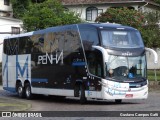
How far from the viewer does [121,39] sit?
23.7 metres

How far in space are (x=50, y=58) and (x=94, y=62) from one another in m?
3.99

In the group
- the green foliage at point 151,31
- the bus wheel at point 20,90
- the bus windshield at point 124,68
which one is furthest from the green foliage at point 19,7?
the bus windshield at point 124,68

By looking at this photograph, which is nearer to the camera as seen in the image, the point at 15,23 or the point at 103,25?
the point at 103,25

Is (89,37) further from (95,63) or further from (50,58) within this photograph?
(50,58)

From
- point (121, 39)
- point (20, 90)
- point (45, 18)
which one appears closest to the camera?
point (121, 39)

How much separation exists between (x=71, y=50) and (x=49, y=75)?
280 centimetres

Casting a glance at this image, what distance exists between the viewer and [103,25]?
23906mm

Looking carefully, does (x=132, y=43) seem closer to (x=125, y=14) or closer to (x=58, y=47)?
(x=58, y=47)

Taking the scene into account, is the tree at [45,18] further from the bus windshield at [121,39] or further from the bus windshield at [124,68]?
the bus windshield at [124,68]

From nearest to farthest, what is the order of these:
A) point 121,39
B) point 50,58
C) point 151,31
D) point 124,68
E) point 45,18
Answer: point 124,68
point 121,39
point 50,58
point 151,31
point 45,18

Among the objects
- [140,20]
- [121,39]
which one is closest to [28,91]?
[121,39]

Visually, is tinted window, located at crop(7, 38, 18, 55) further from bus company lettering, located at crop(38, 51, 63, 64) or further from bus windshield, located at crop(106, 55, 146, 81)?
bus windshield, located at crop(106, 55, 146, 81)

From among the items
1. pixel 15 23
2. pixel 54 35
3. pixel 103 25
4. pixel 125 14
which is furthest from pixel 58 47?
pixel 15 23

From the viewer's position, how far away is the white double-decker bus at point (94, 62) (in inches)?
904
